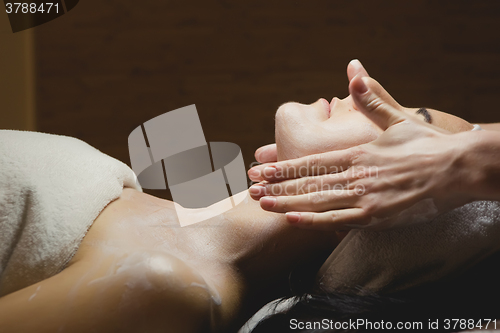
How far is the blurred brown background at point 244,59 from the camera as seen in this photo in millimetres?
1693

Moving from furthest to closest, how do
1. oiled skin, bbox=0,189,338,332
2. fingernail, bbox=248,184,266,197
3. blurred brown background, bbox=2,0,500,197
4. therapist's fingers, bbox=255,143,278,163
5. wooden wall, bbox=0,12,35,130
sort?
blurred brown background, bbox=2,0,500,197
wooden wall, bbox=0,12,35,130
therapist's fingers, bbox=255,143,278,163
fingernail, bbox=248,184,266,197
oiled skin, bbox=0,189,338,332

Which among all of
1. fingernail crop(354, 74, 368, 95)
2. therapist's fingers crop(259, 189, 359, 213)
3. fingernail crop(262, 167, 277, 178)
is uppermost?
fingernail crop(354, 74, 368, 95)

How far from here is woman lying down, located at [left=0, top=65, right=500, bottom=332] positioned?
26.1 inches

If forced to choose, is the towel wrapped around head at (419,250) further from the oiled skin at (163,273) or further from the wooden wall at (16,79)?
the wooden wall at (16,79)

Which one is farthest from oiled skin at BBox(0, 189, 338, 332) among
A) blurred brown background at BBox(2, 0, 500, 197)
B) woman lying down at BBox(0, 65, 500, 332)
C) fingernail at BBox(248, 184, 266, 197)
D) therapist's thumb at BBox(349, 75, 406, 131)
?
blurred brown background at BBox(2, 0, 500, 197)

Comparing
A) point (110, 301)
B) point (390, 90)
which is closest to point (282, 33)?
point (390, 90)

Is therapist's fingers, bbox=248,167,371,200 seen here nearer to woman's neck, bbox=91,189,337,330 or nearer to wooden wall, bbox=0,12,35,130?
woman's neck, bbox=91,189,337,330

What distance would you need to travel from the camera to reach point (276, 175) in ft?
2.47

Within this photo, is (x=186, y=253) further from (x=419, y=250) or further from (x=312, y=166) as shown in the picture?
(x=419, y=250)

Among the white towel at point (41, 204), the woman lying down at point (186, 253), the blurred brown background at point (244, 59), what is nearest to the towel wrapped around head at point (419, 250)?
Answer: the woman lying down at point (186, 253)

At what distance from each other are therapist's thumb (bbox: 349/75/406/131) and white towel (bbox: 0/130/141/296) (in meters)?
0.56

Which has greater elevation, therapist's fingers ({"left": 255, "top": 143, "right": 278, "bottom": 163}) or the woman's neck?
therapist's fingers ({"left": 255, "top": 143, "right": 278, "bottom": 163})

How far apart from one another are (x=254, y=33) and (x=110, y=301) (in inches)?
53.1

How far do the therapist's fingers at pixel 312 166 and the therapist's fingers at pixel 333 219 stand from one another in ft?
0.25
